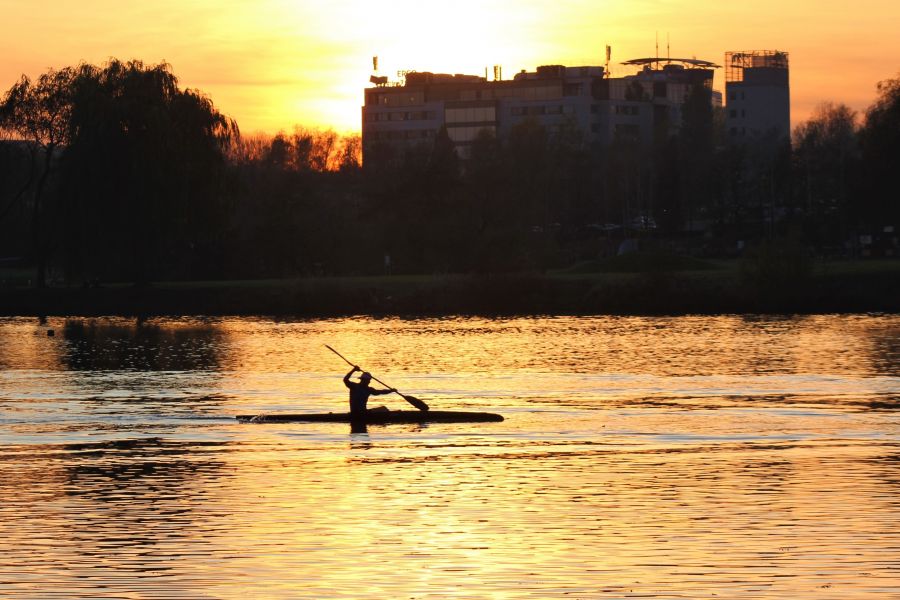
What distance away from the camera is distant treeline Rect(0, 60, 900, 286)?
9550cm

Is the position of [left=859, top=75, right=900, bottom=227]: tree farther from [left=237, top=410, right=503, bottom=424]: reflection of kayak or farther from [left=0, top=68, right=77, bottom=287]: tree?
[left=237, top=410, right=503, bottom=424]: reflection of kayak

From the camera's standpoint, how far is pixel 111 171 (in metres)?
95.0

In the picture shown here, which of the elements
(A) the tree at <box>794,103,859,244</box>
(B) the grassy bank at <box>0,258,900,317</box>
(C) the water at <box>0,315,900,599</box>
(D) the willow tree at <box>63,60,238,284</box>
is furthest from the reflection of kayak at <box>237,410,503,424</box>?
(A) the tree at <box>794,103,859,244</box>

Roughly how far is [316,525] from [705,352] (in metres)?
45.8

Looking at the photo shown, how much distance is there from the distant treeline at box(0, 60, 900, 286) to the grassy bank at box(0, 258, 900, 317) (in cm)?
276

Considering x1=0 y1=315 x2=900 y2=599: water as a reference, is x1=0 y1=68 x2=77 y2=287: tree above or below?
above

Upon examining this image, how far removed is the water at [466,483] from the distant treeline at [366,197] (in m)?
32.8

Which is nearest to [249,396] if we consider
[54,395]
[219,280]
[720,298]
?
[54,395]

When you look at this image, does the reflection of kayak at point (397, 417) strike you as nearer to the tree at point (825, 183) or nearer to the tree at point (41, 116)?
the tree at point (41, 116)

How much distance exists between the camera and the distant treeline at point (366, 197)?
3760 inches

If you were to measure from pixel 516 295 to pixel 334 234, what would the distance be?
1015 inches

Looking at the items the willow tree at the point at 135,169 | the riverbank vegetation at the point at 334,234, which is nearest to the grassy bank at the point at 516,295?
the riverbank vegetation at the point at 334,234

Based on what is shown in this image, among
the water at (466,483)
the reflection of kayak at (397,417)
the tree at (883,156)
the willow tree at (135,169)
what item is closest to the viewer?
the water at (466,483)

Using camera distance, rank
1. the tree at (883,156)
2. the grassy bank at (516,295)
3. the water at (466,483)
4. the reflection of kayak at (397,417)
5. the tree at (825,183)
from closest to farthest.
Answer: the water at (466,483)
the reflection of kayak at (397,417)
the grassy bank at (516,295)
the tree at (883,156)
the tree at (825,183)
